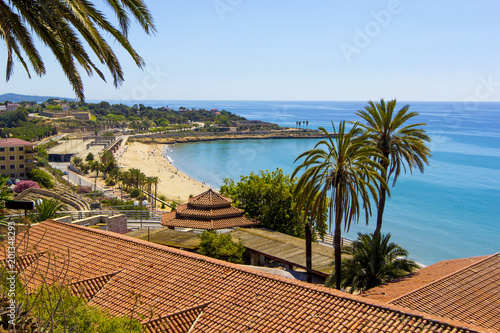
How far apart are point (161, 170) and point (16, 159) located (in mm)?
32273

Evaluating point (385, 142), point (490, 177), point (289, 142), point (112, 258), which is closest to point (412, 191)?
point (490, 177)

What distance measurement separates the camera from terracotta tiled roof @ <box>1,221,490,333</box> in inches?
364

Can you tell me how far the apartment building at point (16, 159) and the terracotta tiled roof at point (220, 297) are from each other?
205 feet

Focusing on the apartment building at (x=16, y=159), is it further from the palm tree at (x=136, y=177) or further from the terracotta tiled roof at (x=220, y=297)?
the terracotta tiled roof at (x=220, y=297)

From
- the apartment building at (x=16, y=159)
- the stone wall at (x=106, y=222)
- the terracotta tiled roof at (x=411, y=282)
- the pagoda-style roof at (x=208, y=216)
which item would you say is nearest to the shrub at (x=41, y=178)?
the apartment building at (x=16, y=159)

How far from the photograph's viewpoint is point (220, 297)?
1098 cm

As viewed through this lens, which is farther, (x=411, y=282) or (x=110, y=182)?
(x=110, y=182)

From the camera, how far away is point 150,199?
61.6 meters

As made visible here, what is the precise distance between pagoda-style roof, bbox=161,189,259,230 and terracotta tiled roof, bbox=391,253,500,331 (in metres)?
12.9

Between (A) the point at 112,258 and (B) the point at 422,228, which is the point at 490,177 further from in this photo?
(A) the point at 112,258

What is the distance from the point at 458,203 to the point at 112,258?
69639mm

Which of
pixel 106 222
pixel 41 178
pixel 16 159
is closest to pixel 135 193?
pixel 41 178

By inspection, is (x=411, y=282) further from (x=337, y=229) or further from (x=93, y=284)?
(x=93, y=284)

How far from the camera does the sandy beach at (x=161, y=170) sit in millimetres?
72625
